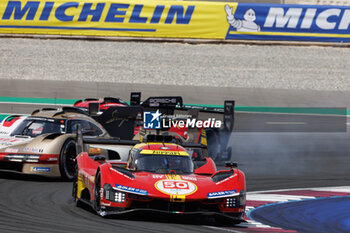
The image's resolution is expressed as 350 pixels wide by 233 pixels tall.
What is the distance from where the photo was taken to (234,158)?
18.6 m

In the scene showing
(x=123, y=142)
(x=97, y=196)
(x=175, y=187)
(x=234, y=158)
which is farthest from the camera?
(x=234, y=158)

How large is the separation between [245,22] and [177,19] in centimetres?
331

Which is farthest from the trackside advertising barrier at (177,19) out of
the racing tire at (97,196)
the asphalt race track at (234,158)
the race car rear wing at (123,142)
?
the racing tire at (97,196)

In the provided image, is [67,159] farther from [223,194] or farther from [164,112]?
[223,194]

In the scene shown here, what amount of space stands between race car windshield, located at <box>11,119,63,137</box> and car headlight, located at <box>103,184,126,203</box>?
226 inches

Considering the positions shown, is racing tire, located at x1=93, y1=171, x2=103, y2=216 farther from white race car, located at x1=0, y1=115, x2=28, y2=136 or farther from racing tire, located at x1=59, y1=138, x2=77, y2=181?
white race car, located at x1=0, y1=115, x2=28, y2=136

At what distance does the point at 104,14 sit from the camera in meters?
34.2

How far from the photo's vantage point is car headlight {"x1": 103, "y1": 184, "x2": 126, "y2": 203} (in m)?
8.76

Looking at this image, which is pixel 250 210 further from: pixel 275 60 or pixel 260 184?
pixel 275 60

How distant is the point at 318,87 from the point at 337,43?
13.2ft

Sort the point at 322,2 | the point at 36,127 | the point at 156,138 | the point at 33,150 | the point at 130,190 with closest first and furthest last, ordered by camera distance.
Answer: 1. the point at 130,190
2. the point at 156,138
3. the point at 33,150
4. the point at 36,127
5. the point at 322,2

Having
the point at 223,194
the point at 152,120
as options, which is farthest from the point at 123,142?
the point at 223,194

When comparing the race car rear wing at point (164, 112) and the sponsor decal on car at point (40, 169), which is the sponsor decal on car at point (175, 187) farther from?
the race car rear wing at point (164, 112)

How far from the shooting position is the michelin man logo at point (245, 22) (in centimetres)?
3356
